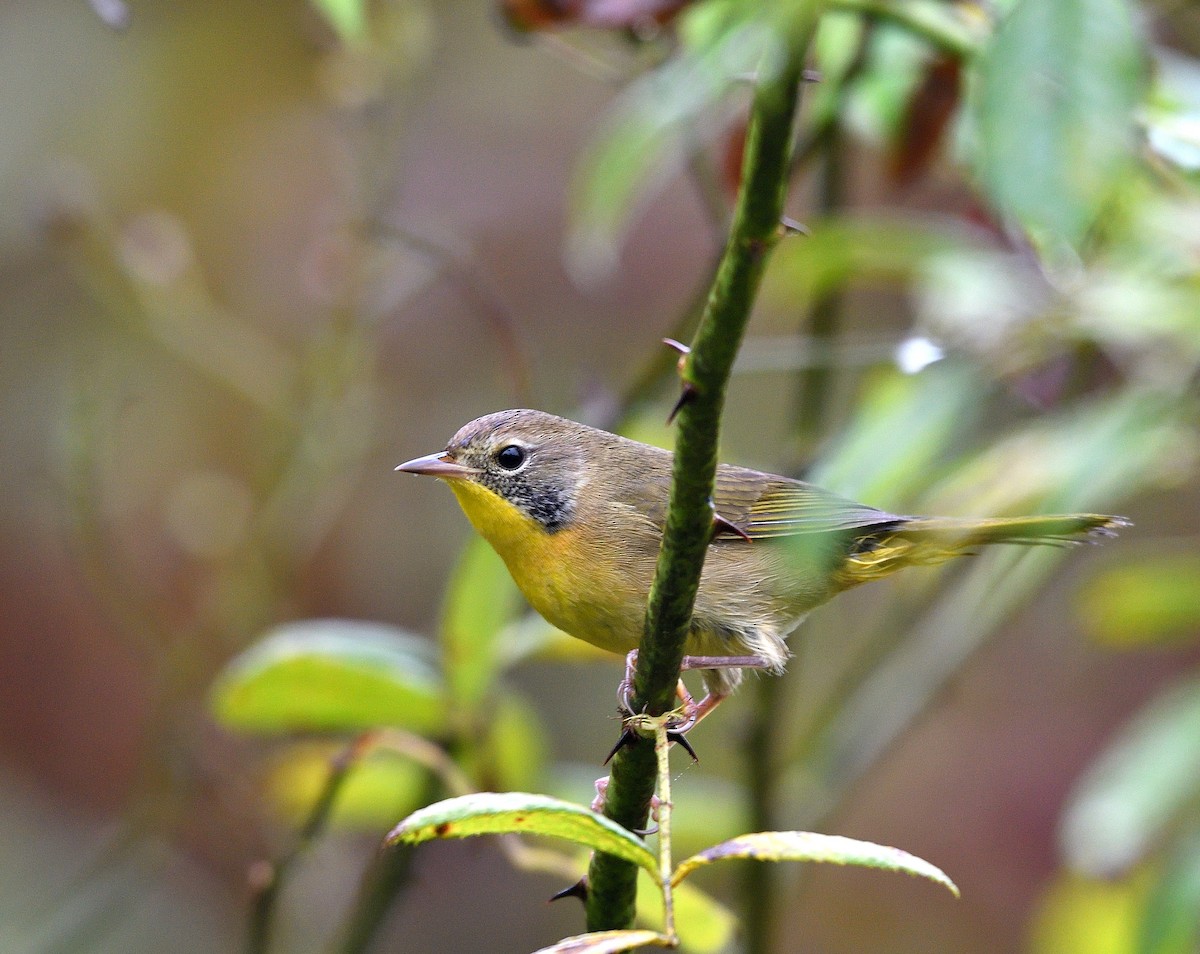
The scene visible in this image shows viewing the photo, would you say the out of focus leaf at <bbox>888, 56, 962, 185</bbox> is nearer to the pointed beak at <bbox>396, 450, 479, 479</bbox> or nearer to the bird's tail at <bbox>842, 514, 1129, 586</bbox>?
the bird's tail at <bbox>842, 514, 1129, 586</bbox>

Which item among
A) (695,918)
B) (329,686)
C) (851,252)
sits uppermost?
(851,252)

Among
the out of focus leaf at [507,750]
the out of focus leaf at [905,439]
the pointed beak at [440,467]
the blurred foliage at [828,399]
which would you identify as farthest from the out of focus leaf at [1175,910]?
the pointed beak at [440,467]

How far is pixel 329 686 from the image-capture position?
9.73 feet

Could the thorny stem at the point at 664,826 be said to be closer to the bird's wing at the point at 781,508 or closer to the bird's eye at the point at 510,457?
the bird's wing at the point at 781,508

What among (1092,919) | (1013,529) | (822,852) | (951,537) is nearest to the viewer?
(822,852)

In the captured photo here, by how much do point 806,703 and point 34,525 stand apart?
4.27 meters

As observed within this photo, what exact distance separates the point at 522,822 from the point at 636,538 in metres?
1.50

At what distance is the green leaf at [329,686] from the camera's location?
2.89m

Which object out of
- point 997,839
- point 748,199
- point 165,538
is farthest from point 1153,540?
point 748,199

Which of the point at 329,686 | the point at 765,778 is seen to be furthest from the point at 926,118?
the point at 329,686

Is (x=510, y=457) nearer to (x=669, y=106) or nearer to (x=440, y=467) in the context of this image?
(x=440, y=467)

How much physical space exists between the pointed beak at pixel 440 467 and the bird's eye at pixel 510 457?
0.07 meters

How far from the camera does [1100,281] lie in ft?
10.1

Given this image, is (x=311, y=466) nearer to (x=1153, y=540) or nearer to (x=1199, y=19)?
(x=1199, y=19)
